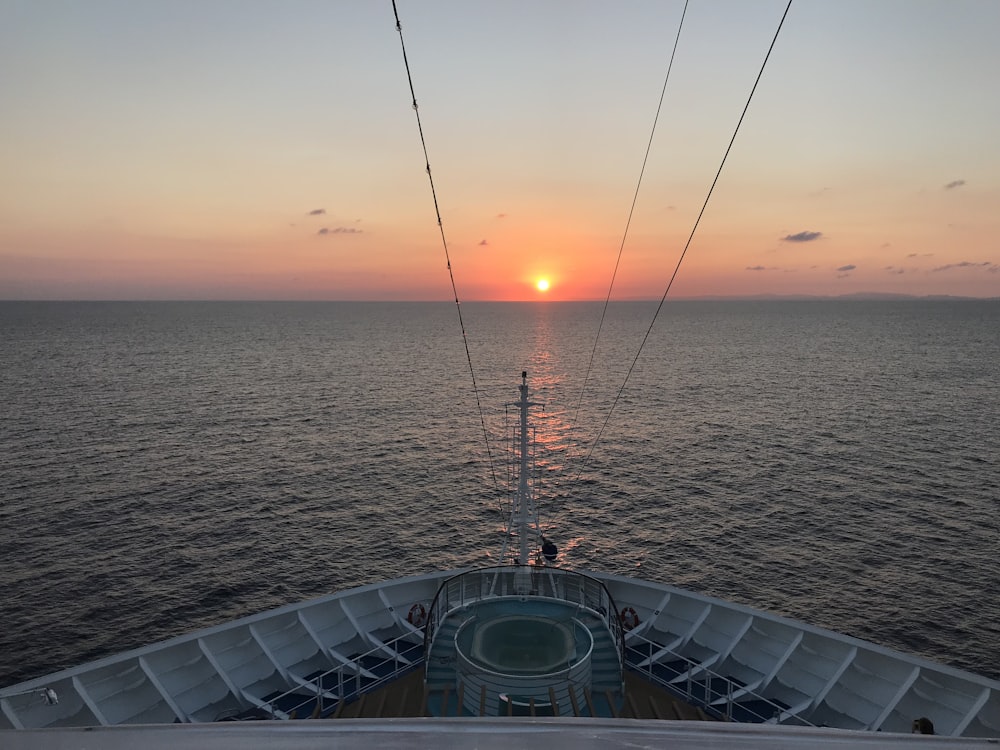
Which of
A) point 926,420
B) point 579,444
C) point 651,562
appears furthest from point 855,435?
point 651,562

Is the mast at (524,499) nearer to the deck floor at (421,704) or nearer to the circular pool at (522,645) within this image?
the circular pool at (522,645)

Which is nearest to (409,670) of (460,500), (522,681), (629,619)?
(522,681)

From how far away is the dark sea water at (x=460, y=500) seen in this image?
1615 inches

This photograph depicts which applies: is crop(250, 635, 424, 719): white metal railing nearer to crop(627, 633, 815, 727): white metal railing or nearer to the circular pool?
the circular pool

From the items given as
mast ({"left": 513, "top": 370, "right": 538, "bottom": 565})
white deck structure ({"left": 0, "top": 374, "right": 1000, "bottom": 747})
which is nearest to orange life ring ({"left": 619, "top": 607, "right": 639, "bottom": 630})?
white deck structure ({"left": 0, "top": 374, "right": 1000, "bottom": 747})

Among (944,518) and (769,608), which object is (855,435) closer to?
(944,518)

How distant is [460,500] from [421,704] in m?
41.3

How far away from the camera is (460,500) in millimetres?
59094

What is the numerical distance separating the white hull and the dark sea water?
22.0 meters

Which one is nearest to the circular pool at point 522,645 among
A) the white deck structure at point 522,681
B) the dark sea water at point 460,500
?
the white deck structure at point 522,681

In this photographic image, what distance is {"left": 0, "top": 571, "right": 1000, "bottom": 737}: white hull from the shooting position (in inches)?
667

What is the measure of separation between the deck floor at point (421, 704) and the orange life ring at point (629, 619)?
Answer: 9.91 feet

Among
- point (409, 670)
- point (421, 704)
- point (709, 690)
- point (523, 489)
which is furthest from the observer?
point (523, 489)

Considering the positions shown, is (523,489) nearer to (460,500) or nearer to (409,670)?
(409,670)
